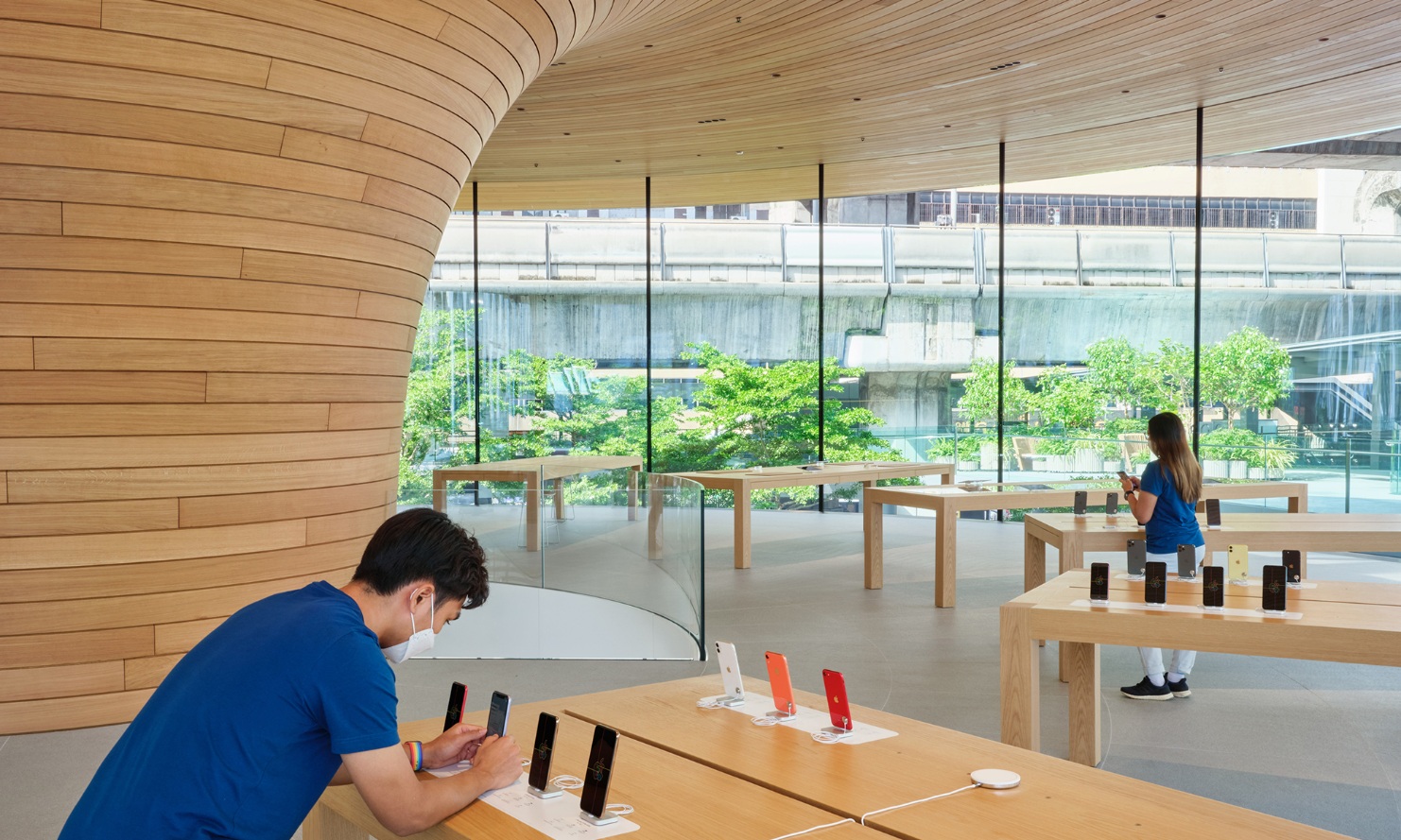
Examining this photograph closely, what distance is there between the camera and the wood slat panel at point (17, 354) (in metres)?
4.48

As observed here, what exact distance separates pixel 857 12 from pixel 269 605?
615 cm

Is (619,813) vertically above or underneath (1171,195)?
underneath

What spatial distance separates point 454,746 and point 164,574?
10.3 feet

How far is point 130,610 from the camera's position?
4.85 m

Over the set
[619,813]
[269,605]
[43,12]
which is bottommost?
[619,813]

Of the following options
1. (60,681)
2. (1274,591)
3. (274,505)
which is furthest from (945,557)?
(60,681)

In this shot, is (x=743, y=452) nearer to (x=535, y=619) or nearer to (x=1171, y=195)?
(x=1171, y=195)

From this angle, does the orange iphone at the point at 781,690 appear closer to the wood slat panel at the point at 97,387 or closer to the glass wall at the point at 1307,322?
the wood slat panel at the point at 97,387

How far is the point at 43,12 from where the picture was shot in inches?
165

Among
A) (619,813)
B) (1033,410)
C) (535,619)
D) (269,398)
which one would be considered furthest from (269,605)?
(1033,410)

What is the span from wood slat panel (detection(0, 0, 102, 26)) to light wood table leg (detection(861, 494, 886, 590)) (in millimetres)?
5804

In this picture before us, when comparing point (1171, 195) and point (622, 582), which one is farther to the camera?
point (1171, 195)

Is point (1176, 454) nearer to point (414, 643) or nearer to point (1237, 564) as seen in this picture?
point (1237, 564)

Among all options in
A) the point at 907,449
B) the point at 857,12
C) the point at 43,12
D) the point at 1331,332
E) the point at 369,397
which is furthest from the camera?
the point at 907,449
